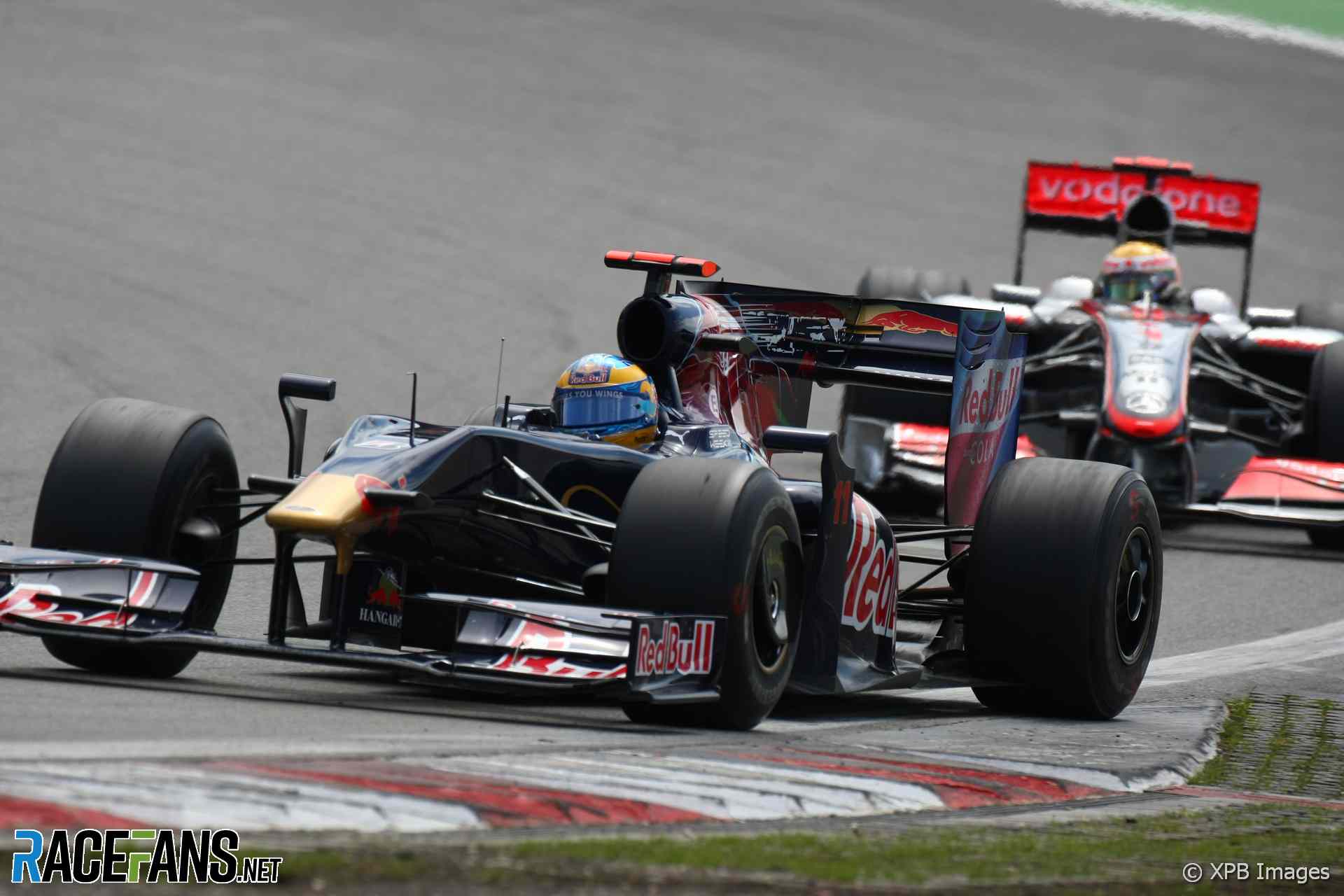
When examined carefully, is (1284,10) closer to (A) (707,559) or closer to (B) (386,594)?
(B) (386,594)

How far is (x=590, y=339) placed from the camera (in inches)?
822

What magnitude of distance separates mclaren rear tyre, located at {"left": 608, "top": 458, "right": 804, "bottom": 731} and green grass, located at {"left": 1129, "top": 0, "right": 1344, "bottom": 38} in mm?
32067

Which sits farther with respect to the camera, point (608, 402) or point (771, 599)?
point (608, 402)

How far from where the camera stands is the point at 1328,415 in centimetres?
1612

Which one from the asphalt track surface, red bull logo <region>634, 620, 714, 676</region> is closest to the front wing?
red bull logo <region>634, 620, 714, 676</region>

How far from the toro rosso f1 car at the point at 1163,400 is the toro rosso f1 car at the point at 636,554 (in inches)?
225

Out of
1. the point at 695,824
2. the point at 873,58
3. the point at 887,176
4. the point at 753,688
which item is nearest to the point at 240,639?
the point at 753,688

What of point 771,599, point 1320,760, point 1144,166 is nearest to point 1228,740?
point 1320,760

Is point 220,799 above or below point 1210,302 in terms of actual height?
below

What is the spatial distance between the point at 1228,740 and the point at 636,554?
8.52ft

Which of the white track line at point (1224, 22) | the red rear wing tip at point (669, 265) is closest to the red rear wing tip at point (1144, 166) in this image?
the red rear wing tip at point (669, 265)

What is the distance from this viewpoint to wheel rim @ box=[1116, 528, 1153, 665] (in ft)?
28.3

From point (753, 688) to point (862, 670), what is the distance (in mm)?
965

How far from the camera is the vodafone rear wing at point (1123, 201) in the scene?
66.7 feet
